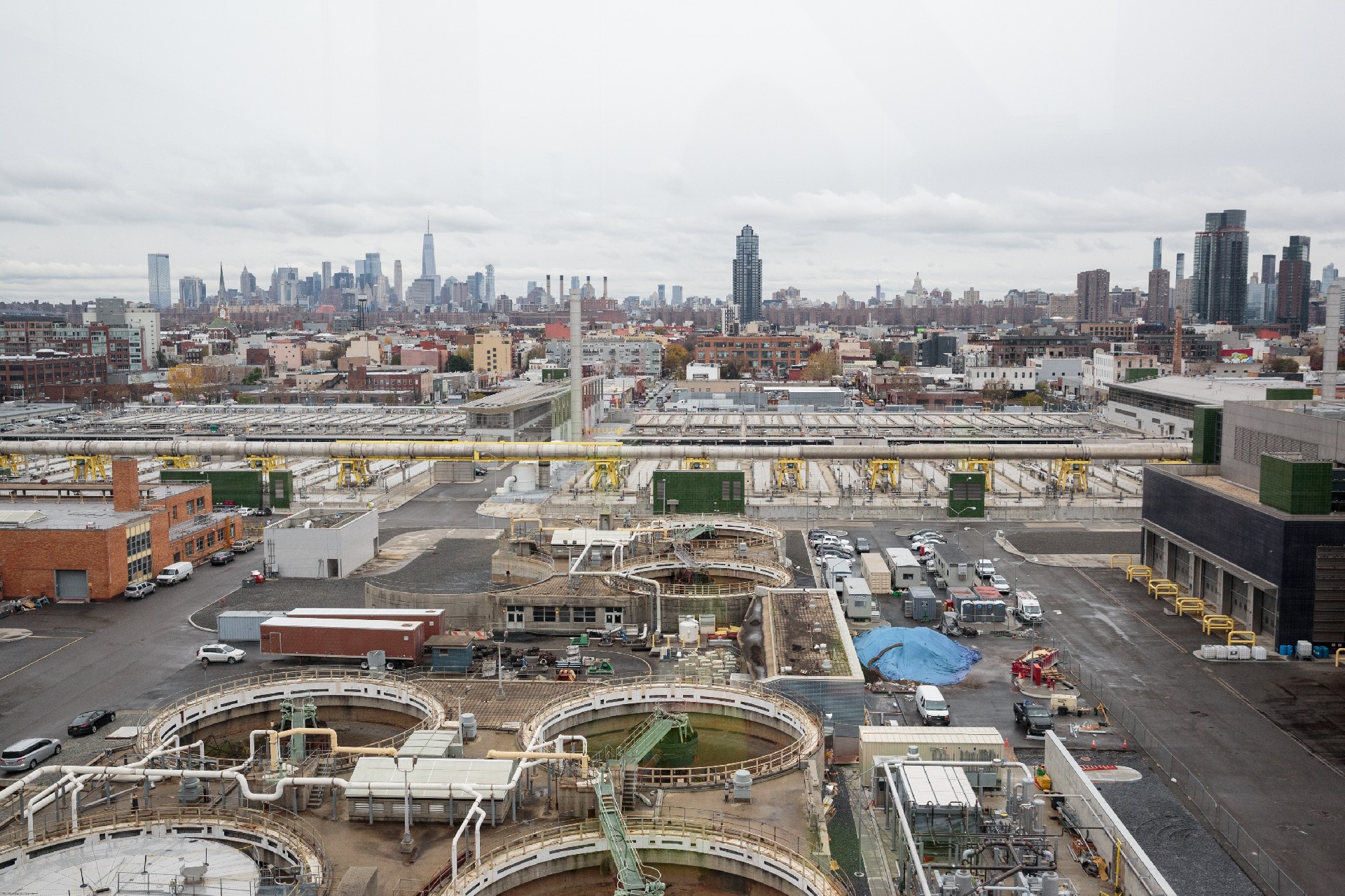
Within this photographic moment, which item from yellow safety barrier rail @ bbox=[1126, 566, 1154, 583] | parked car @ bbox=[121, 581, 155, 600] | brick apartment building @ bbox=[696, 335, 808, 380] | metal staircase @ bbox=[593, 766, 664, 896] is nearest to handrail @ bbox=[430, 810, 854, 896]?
metal staircase @ bbox=[593, 766, 664, 896]

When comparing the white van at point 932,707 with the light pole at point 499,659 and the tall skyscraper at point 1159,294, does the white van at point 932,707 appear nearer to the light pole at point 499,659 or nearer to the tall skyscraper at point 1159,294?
the light pole at point 499,659

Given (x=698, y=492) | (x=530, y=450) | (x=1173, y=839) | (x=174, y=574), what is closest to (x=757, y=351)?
(x=530, y=450)

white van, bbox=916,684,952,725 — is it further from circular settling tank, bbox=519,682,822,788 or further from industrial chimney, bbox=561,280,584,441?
industrial chimney, bbox=561,280,584,441

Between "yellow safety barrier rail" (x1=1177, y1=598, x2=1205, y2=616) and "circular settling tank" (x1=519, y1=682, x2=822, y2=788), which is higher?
"circular settling tank" (x1=519, y1=682, x2=822, y2=788)

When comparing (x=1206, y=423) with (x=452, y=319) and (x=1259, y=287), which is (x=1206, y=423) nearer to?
(x=452, y=319)

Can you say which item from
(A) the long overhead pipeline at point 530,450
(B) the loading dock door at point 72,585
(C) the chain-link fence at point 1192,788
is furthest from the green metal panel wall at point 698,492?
(B) the loading dock door at point 72,585

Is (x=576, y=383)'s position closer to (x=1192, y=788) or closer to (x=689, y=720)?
(x=689, y=720)

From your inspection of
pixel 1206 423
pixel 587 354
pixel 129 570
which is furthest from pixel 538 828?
pixel 587 354
